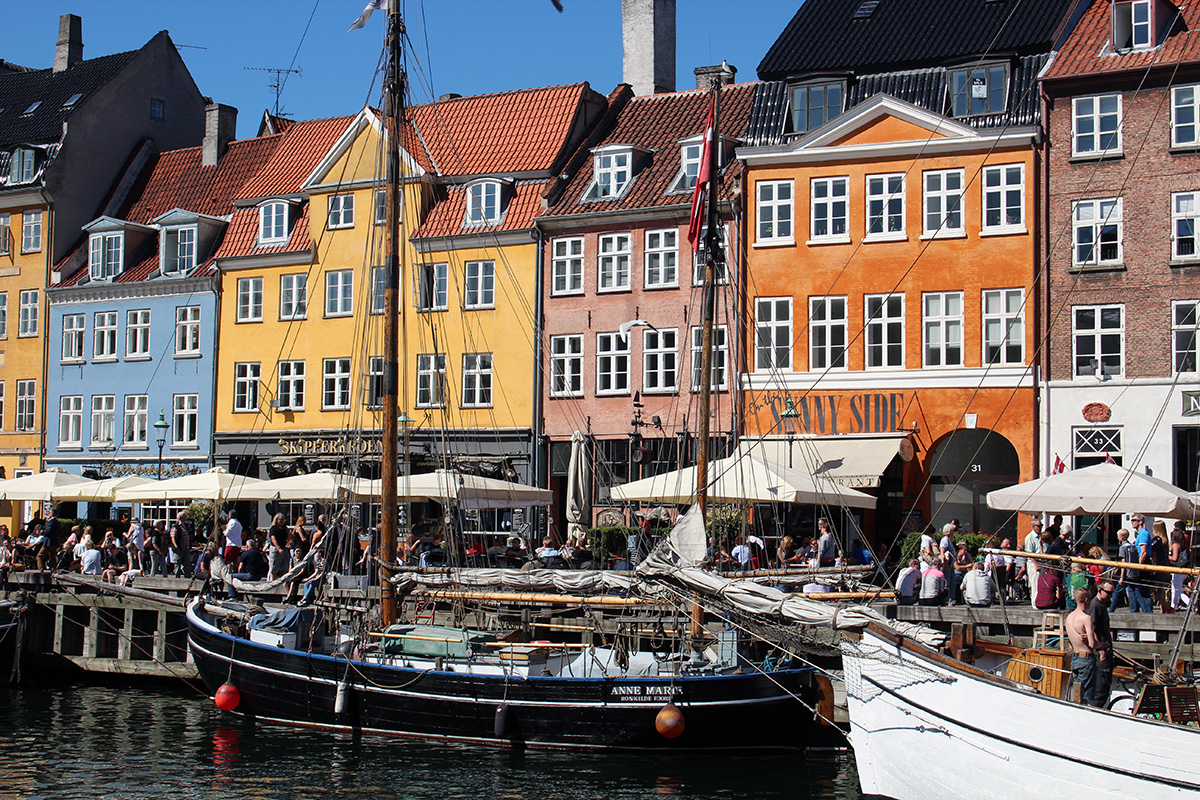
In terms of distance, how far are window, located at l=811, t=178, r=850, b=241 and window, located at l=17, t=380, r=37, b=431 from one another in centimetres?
2885

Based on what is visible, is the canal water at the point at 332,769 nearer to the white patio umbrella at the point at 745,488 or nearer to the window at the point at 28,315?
the white patio umbrella at the point at 745,488

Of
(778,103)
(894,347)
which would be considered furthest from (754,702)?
(778,103)

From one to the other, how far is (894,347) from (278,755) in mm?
19380

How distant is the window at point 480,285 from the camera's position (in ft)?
136

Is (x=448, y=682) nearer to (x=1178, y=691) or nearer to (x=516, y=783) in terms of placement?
(x=516, y=783)

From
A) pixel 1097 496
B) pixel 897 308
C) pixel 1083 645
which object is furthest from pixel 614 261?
pixel 1083 645

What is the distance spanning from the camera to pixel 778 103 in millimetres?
37031

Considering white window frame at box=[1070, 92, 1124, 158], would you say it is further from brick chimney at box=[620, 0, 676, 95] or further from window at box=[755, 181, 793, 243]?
brick chimney at box=[620, 0, 676, 95]

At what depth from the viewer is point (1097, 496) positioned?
75.0 feet

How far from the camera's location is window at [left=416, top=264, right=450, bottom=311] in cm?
4191

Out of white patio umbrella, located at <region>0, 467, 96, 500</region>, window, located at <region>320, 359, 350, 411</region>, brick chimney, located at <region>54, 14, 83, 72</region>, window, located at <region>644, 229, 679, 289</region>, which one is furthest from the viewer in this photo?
brick chimney, located at <region>54, 14, 83, 72</region>

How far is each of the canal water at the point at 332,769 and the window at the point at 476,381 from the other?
60.0 ft

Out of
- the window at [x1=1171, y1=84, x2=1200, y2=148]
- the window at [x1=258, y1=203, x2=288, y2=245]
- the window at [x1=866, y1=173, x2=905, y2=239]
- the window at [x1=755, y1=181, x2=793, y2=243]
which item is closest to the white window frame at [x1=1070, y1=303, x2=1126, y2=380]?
the window at [x1=1171, y1=84, x2=1200, y2=148]

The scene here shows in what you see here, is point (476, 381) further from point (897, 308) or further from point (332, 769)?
point (332, 769)
